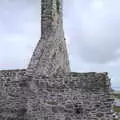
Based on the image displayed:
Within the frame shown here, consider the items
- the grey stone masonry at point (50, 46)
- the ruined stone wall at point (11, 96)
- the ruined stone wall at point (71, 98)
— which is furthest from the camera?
the grey stone masonry at point (50, 46)

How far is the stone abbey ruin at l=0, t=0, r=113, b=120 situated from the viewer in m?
12.6

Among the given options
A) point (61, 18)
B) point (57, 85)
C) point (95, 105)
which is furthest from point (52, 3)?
point (95, 105)

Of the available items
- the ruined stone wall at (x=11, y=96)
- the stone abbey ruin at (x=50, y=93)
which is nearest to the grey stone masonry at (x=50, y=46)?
the stone abbey ruin at (x=50, y=93)

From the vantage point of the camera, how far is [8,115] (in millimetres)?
13828

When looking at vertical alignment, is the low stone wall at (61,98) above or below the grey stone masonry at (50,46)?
below

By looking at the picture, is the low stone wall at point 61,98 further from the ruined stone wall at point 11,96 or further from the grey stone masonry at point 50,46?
the grey stone masonry at point 50,46

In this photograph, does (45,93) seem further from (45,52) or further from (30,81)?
(45,52)

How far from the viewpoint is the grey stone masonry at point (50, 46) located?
1408 centimetres

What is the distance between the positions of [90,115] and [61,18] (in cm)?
609

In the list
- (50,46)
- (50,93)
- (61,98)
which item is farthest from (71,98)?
(50,46)

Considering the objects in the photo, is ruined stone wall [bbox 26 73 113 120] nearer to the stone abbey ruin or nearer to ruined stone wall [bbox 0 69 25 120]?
the stone abbey ruin

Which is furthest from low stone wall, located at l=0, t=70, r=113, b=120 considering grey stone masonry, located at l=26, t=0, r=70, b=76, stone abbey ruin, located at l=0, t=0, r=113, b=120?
grey stone masonry, located at l=26, t=0, r=70, b=76

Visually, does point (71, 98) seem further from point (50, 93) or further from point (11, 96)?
point (11, 96)

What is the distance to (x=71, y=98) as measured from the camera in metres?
12.8
